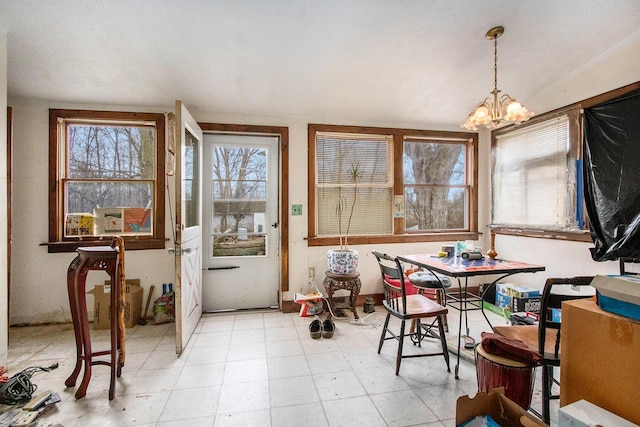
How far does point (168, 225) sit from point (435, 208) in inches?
137

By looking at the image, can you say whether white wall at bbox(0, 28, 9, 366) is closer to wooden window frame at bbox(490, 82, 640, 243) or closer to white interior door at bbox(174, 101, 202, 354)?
white interior door at bbox(174, 101, 202, 354)

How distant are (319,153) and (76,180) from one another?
2.74m

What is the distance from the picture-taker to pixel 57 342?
2717 millimetres

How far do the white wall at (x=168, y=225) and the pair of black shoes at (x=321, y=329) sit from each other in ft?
2.53

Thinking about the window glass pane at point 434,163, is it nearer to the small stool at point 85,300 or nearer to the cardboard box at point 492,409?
the cardboard box at point 492,409

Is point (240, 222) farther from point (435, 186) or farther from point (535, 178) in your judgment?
point (535, 178)

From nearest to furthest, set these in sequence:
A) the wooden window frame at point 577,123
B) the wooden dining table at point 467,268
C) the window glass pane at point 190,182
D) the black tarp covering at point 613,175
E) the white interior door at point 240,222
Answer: the wooden dining table at point 467,268, the black tarp covering at point 613,175, the wooden window frame at point 577,123, the window glass pane at point 190,182, the white interior door at point 240,222

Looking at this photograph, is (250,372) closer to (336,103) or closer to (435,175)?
(336,103)

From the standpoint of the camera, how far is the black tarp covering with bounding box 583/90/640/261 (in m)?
2.30

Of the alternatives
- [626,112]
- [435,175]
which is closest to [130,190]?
[435,175]

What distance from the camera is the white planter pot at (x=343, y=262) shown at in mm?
3367

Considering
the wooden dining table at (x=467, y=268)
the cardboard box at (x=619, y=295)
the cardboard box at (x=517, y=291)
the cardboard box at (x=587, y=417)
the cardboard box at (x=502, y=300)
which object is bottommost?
the cardboard box at (x=502, y=300)

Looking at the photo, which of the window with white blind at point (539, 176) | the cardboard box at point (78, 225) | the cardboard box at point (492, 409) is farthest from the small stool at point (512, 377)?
the cardboard box at point (78, 225)

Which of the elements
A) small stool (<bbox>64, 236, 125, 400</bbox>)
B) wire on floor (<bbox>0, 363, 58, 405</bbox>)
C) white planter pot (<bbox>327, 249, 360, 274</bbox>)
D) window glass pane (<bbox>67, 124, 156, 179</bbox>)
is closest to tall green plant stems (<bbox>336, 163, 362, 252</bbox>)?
white planter pot (<bbox>327, 249, 360, 274</bbox>)
